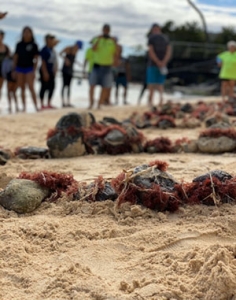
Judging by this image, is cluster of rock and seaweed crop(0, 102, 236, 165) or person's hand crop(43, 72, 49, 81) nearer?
cluster of rock and seaweed crop(0, 102, 236, 165)

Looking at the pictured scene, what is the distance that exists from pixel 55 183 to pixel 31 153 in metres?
1.74

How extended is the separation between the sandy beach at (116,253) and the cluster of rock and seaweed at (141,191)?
0.23ft

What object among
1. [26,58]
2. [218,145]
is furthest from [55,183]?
[26,58]

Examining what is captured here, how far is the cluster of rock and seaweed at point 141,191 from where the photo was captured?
140 inches

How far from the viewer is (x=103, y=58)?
36.4ft

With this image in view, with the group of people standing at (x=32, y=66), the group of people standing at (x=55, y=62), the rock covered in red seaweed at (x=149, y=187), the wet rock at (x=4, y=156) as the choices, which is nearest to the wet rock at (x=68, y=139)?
the wet rock at (x=4, y=156)

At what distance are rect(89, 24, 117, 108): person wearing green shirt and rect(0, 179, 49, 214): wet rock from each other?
7.65m

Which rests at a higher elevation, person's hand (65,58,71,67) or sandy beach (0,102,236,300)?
person's hand (65,58,71,67)

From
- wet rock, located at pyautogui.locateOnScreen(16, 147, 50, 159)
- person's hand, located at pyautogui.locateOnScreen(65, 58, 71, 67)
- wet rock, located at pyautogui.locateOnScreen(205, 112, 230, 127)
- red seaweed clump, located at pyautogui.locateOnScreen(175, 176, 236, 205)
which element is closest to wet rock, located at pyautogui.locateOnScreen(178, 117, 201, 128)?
wet rock, located at pyautogui.locateOnScreen(205, 112, 230, 127)

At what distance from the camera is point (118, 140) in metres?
5.84

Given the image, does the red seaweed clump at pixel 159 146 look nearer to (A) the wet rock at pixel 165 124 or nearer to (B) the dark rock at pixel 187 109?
(A) the wet rock at pixel 165 124

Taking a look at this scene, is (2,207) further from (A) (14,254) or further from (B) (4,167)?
(B) (4,167)

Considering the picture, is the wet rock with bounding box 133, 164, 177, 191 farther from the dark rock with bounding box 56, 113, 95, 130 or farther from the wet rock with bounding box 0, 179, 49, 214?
the dark rock with bounding box 56, 113, 95, 130

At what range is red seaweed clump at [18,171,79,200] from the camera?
383 centimetres
